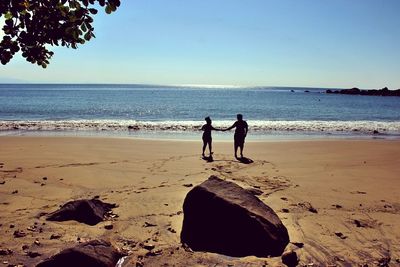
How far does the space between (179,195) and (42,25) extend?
19.7 feet

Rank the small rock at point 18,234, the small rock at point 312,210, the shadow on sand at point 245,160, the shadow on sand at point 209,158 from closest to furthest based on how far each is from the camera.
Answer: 1. the small rock at point 18,234
2. the small rock at point 312,210
3. the shadow on sand at point 245,160
4. the shadow on sand at point 209,158

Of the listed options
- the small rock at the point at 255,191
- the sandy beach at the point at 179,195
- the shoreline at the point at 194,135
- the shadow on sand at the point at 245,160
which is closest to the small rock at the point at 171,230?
the sandy beach at the point at 179,195

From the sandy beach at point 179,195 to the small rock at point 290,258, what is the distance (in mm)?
108

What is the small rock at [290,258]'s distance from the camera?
5.29m

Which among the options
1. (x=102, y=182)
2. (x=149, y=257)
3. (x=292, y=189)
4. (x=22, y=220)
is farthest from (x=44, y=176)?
(x=292, y=189)

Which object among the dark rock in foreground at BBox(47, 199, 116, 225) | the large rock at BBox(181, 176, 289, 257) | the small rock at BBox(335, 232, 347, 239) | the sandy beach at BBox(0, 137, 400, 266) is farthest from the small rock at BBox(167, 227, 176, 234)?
the small rock at BBox(335, 232, 347, 239)

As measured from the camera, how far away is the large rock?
5648mm

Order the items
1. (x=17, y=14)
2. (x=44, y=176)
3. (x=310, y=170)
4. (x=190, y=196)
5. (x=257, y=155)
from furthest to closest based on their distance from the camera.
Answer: (x=257, y=155)
(x=310, y=170)
(x=44, y=176)
(x=190, y=196)
(x=17, y=14)

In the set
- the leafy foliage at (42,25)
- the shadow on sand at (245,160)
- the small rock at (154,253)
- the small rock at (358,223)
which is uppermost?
the leafy foliage at (42,25)

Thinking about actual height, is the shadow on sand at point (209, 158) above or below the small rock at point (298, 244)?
below

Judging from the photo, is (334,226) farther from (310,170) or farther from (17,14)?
(17,14)

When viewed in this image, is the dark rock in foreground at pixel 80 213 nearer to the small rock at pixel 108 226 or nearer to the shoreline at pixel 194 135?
the small rock at pixel 108 226

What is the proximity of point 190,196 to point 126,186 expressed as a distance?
3.40 meters

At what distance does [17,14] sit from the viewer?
9.62 feet
